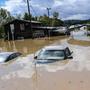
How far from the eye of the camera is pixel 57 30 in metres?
77.6

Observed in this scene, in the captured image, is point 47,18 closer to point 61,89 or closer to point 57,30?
point 57,30

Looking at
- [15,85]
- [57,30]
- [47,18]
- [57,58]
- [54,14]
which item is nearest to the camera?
[15,85]

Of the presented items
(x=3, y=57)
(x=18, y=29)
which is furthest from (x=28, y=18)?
(x=3, y=57)

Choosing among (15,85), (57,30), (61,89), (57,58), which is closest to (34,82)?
(15,85)

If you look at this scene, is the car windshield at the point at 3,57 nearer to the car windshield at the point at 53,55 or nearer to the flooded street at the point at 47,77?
→ the flooded street at the point at 47,77

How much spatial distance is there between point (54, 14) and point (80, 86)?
105401 millimetres

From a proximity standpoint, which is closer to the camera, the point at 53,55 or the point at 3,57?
the point at 53,55

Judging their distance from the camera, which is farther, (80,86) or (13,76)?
(13,76)

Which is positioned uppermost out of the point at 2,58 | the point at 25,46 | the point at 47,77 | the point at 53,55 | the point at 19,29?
the point at 19,29

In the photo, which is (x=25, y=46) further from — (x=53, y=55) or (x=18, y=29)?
(x=18, y=29)

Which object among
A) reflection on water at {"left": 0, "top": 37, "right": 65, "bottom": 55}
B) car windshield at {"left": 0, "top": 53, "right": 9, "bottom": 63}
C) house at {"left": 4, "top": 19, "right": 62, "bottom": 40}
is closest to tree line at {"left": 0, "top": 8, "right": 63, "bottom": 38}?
house at {"left": 4, "top": 19, "right": 62, "bottom": 40}

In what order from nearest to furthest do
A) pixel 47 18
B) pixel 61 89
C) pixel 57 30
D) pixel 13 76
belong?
pixel 61 89 < pixel 13 76 < pixel 57 30 < pixel 47 18

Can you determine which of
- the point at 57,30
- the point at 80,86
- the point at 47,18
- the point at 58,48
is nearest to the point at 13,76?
the point at 80,86

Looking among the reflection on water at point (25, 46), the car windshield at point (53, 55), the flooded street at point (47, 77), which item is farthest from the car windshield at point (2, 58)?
the reflection on water at point (25, 46)
